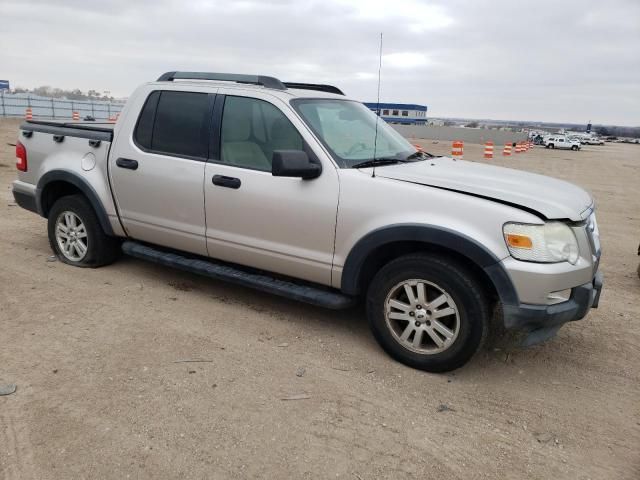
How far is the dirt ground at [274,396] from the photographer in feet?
8.75

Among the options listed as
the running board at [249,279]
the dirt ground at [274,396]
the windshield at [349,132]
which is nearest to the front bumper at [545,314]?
the dirt ground at [274,396]

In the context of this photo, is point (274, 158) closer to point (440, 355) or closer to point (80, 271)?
point (440, 355)

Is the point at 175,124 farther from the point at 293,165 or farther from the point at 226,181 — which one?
the point at 293,165

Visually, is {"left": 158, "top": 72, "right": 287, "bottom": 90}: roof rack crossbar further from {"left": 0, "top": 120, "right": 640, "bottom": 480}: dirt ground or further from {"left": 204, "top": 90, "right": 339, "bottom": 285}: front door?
{"left": 0, "top": 120, "right": 640, "bottom": 480}: dirt ground

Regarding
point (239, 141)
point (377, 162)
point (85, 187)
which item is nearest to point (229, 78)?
point (239, 141)

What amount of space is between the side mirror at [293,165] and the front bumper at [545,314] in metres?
1.53

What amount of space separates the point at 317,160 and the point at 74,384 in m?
2.11

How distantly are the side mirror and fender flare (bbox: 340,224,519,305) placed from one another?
59 centimetres

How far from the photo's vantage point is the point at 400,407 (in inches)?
125

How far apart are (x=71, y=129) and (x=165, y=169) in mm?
1454

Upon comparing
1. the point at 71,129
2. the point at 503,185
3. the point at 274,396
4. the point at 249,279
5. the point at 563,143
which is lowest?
the point at 563,143

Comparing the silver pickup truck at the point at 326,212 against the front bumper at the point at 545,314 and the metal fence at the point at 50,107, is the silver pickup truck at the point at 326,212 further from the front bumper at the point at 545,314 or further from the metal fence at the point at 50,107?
the metal fence at the point at 50,107

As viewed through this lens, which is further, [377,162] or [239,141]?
[239,141]

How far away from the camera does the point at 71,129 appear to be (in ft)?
17.2
